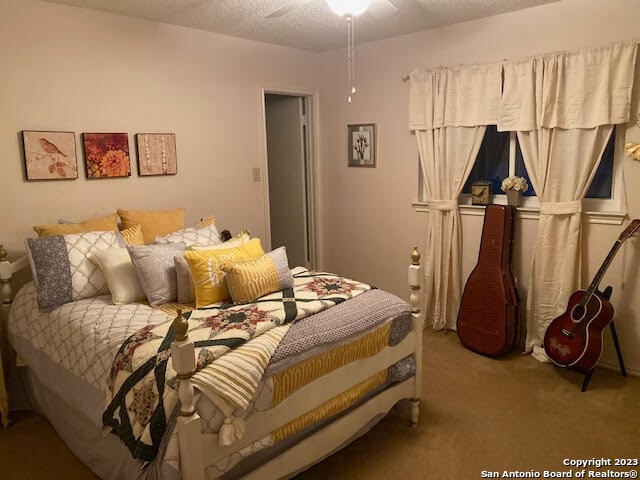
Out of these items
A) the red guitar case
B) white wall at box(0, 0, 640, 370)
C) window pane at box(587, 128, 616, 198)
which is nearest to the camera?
white wall at box(0, 0, 640, 370)

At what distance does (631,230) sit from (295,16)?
2600mm

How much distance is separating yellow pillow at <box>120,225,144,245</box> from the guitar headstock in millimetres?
3024

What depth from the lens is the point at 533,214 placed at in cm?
350

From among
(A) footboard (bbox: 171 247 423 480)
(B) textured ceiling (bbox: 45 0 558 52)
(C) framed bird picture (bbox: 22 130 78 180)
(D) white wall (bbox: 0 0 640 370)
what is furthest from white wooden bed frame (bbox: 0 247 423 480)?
(B) textured ceiling (bbox: 45 0 558 52)

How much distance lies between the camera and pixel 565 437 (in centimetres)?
256

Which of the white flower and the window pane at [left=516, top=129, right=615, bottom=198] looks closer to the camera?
the window pane at [left=516, top=129, right=615, bottom=198]

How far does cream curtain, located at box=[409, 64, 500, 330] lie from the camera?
363cm

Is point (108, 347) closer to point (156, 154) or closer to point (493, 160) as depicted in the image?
point (156, 154)

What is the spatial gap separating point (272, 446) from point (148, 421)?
20.7 inches

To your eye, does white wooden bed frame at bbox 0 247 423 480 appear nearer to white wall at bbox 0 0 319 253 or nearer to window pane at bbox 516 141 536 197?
white wall at bbox 0 0 319 253

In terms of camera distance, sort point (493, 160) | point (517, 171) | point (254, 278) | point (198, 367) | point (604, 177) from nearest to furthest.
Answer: point (198, 367) < point (254, 278) < point (604, 177) < point (517, 171) < point (493, 160)

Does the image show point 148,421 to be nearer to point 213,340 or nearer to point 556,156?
point 213,340

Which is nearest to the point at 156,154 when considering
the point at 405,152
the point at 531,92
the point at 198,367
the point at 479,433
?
the point at 405,152

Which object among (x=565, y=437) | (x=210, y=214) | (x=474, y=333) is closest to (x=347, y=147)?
(x=210, y=214)
